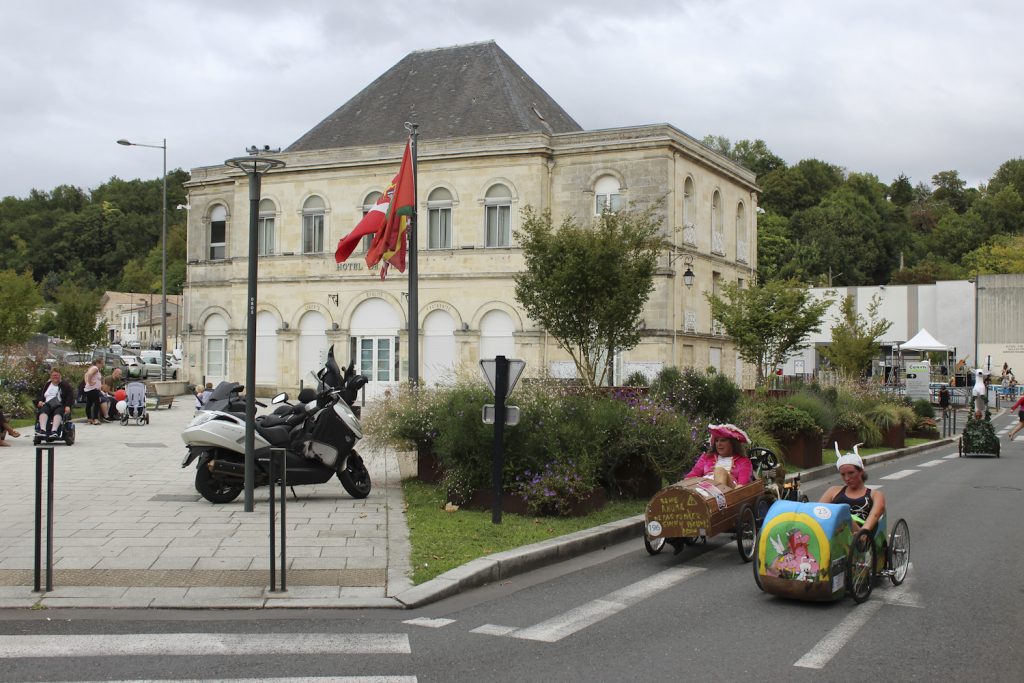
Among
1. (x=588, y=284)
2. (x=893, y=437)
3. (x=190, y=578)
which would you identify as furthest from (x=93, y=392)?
(x=893, y=437)

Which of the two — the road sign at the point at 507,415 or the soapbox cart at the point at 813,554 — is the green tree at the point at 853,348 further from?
the soapbox cart at the point at 813,554

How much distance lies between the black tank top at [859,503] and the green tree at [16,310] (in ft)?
110

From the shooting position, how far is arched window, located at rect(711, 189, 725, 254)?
40.5m

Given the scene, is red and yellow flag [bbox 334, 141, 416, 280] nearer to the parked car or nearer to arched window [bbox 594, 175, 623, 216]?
arched window [bbox 594, 175, 623, 216]

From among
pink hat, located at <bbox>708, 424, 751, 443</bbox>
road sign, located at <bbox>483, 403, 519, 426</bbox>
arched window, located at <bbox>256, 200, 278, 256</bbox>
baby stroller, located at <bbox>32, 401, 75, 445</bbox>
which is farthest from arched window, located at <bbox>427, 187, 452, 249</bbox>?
pink hat, located at <bbox>708, 424, 751, 443</bbox>

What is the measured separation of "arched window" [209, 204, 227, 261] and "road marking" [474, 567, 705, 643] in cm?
3897

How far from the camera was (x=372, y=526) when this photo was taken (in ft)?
36.3

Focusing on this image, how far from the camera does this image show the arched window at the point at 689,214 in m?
37.9

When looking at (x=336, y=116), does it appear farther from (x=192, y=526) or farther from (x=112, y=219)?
(x=112, y=219)

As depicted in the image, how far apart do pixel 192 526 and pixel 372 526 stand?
1.88 metres

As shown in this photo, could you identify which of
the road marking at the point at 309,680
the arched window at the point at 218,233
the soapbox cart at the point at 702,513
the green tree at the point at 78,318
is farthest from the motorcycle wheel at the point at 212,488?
the green tree at the point at 78,318

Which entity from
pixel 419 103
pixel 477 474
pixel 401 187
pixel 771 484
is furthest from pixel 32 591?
pixel 419 103

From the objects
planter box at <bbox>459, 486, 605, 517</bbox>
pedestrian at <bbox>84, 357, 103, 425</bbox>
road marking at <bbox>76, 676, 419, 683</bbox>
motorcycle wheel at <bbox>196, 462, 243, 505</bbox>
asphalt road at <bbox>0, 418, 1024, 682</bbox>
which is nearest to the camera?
road marking at <bbox>76, 676, 419, 683</bbox>

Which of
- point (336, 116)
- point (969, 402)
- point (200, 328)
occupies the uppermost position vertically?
point (336, 116)
